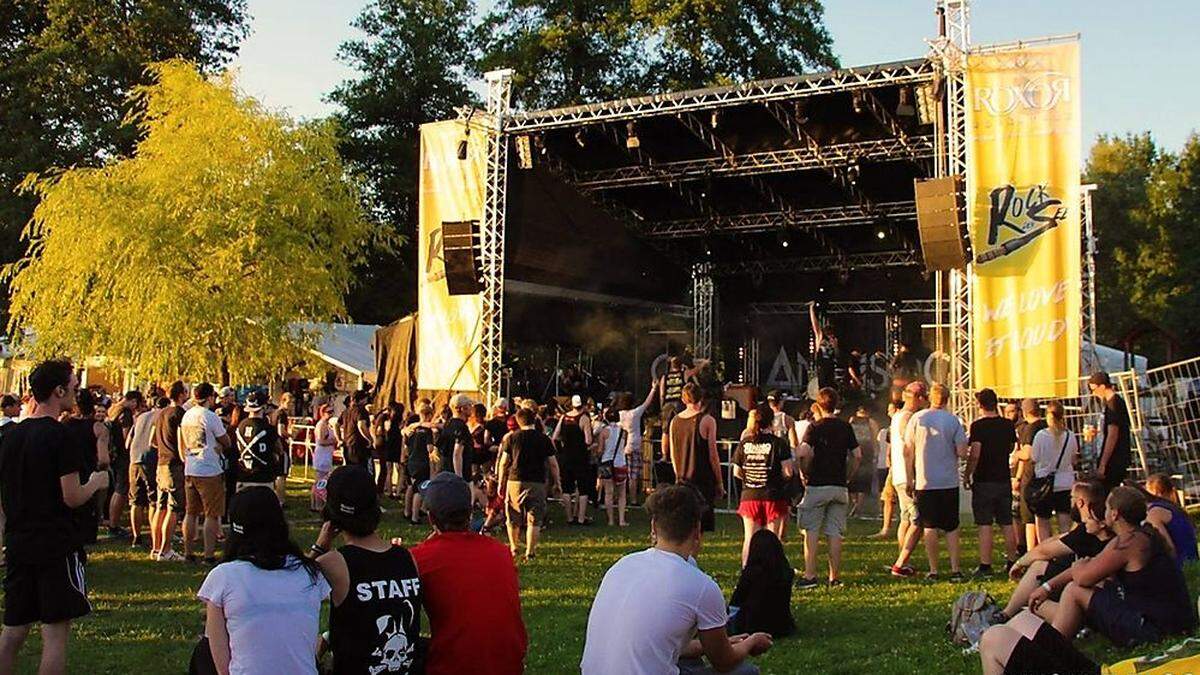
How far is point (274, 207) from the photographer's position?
71.1 ft

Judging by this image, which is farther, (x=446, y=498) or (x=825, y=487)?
(x=825, y=487)

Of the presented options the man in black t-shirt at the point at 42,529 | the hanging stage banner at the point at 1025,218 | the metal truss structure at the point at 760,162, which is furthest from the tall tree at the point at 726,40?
the man in black t-shirt at the point at 42,529

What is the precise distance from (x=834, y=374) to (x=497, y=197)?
26.0 feet

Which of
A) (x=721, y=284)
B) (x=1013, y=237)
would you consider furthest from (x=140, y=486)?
(x=721, y=284)

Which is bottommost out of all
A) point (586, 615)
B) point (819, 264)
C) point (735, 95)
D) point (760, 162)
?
point (586, 615)

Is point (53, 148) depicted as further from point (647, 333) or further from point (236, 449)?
point (236, 449)

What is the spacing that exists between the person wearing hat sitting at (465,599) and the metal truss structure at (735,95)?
40.5 feet

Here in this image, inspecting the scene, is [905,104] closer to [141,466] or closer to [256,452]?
[256,452]

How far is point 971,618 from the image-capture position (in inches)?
264

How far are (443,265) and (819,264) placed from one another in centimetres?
870

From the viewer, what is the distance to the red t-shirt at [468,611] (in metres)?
3.88

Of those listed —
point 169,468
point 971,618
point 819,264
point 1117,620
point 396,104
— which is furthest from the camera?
point 396,104

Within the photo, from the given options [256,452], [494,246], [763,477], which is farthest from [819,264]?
[256,452]

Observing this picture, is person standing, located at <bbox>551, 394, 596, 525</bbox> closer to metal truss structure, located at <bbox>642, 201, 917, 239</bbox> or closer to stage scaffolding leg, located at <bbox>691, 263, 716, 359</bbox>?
metal truss structure, located at <bbox>642, 201, 917, 239</bbox>
